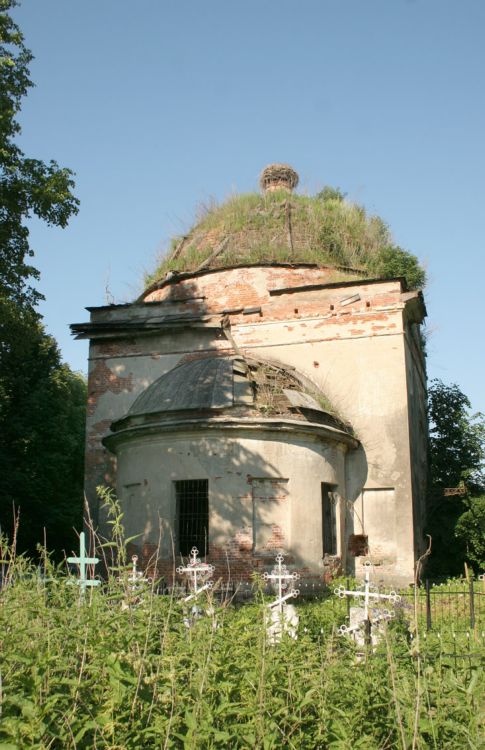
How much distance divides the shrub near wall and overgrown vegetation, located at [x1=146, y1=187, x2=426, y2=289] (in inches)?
581

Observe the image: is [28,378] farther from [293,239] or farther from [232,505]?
[232,505]

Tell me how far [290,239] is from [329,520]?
8.46 meters

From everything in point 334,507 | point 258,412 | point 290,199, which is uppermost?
point 290,199

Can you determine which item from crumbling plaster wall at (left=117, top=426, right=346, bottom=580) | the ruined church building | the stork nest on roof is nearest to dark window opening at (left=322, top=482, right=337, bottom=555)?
the ruined church building

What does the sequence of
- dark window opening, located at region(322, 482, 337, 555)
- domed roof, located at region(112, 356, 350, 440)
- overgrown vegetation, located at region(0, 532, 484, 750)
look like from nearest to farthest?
overgrown vegetation, located at region(0, 532, 484, 750), domed roof, located at region(112, 356, 350, 440), dark window opening, located at region(322, 482, 337, 555)

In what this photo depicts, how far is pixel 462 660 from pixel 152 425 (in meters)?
9.36

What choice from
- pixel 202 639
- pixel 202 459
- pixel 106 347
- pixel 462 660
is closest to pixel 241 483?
pixel 202 459

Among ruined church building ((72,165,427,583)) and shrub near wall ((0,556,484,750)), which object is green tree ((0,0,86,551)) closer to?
ruined church building ((72,165,427,583))

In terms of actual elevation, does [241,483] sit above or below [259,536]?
above

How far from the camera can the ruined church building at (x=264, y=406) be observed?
46.5 feet

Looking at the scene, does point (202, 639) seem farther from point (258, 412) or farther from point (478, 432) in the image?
point (478, 432)

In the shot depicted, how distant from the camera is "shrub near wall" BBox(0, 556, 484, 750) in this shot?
384 cm

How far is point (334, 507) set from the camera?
15.6m

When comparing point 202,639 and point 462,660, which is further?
point 462,660
